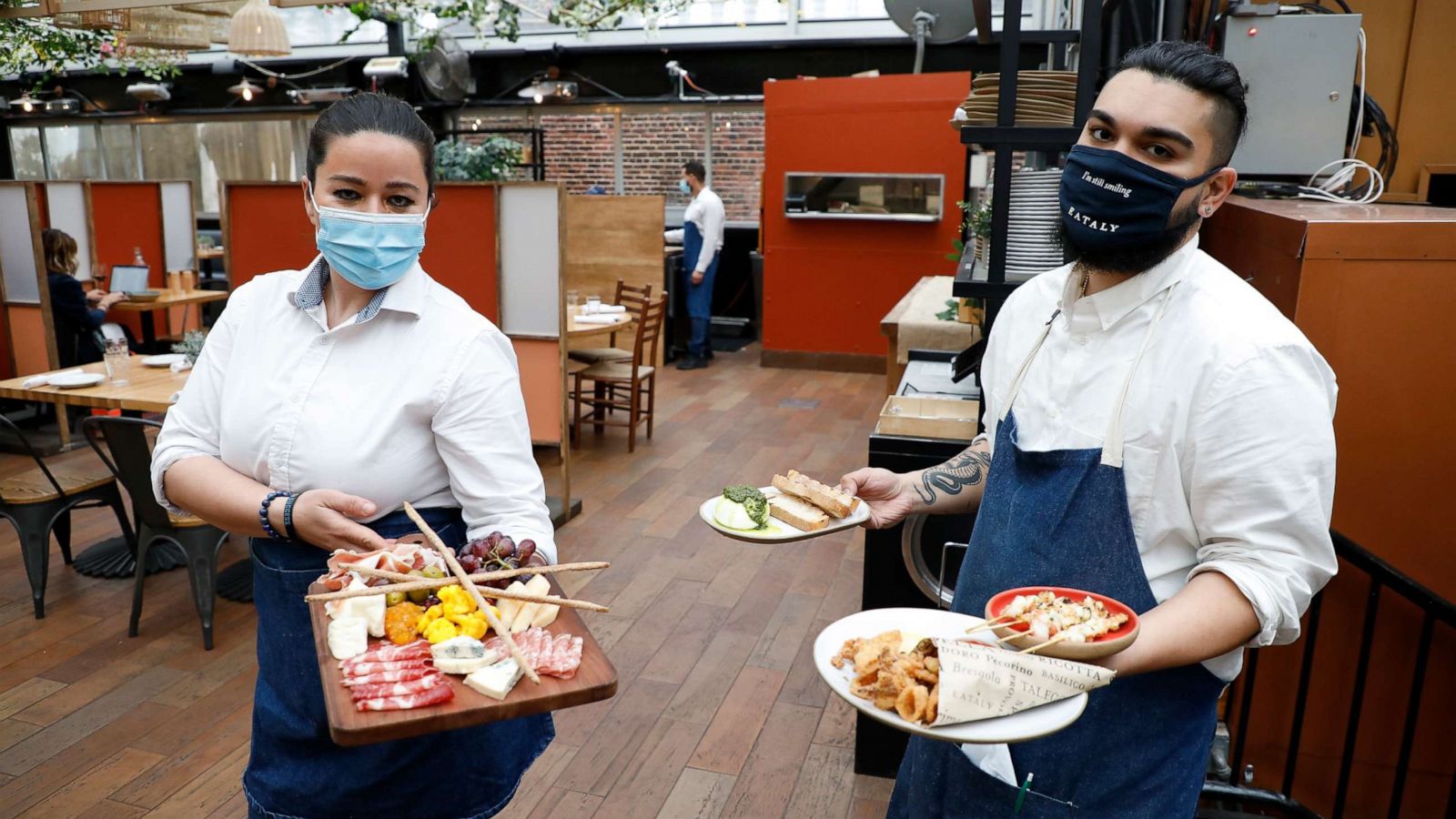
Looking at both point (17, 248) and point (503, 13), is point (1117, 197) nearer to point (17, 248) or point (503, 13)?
point (17, 248)

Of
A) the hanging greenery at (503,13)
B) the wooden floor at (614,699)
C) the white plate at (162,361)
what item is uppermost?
the hanging greenery at (503,13)

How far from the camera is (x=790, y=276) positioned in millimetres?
9203

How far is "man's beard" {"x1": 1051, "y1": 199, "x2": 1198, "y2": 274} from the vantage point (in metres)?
1.32

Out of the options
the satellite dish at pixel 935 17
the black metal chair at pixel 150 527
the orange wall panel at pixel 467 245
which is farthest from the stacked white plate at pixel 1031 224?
the black metal chair at pixel 150 527

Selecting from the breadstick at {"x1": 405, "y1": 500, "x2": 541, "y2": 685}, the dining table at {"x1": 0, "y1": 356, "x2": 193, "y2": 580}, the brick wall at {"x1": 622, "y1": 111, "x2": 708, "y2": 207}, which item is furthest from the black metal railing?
the brick wall at {"x1": 622, "y1": 111, "x2": 708, "y2": 207}

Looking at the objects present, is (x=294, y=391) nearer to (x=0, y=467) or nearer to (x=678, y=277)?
(x=0, y=467)

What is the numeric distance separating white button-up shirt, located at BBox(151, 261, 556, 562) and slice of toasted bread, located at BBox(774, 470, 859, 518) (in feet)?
1.46

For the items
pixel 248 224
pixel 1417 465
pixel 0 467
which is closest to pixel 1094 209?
pixel 1417 465

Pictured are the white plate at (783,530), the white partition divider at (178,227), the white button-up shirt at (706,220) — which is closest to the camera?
the white plate at (783,530)

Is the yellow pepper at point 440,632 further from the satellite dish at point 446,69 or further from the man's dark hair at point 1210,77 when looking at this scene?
the satellite dish at point 446,69

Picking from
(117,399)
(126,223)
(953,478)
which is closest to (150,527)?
(117,399)

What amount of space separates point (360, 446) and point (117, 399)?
3561 mm

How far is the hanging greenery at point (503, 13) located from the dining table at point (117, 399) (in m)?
3.97

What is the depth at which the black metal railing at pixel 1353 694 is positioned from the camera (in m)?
2.12
